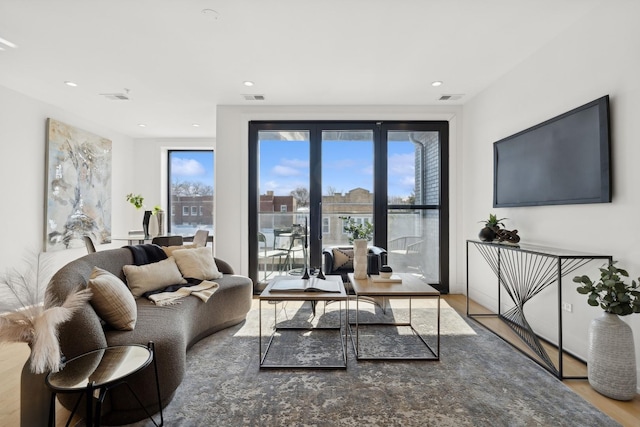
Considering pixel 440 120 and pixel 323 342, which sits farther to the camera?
pixel 440 120

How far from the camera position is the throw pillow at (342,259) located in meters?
4.13

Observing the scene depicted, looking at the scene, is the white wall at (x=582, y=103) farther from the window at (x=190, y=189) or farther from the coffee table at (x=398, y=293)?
the window at (x=190, y=189)

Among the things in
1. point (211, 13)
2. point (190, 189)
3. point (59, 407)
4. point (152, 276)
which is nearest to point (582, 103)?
point (211, 13)

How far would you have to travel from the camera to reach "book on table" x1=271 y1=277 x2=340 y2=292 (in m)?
2.65

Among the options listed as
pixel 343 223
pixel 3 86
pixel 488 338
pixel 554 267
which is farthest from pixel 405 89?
pixel 3 86

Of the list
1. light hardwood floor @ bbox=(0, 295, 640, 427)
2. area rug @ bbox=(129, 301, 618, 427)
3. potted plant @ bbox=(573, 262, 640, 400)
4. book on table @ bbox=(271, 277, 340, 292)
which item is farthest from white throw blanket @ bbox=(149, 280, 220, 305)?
potted plant @ bbox=(573, 262, 640, 400)

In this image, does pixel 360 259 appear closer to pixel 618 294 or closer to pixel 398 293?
pixel 398 293

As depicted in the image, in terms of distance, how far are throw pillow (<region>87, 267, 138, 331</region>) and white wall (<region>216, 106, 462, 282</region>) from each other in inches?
96.5

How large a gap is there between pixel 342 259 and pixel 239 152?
6.81 ft

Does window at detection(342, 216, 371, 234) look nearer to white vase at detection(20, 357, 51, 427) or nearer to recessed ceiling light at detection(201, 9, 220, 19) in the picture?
recessed ceiling light at detection(201, 9, 220, 19)

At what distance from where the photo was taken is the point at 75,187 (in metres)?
4.87

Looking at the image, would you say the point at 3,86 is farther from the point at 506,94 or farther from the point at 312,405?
the point at 506,94

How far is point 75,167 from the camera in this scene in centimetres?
486

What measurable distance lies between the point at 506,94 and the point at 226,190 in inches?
143
